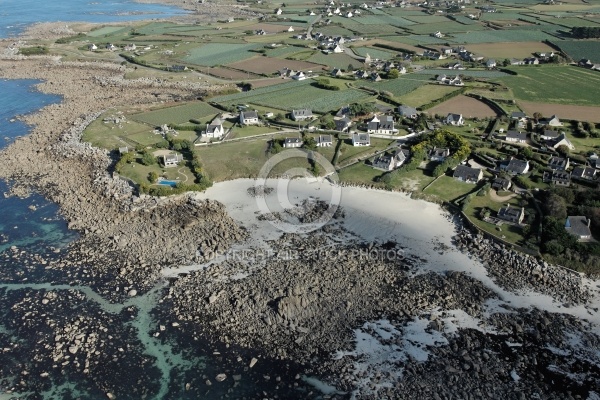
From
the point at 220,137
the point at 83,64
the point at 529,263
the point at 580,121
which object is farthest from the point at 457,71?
the point at 83,64

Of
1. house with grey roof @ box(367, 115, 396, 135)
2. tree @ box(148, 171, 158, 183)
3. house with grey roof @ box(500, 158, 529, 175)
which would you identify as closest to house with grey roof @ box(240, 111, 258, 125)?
house with grey roof @ box(367, 115, 396, 135)

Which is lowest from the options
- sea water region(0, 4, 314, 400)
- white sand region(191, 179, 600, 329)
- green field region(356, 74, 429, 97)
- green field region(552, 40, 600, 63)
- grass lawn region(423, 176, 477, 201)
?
sea water region(0, 4, 314, 400)

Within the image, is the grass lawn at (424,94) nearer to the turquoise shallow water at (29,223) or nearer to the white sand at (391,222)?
the white sand at (391,222)

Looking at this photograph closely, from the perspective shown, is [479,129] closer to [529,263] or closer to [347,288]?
[529,263]

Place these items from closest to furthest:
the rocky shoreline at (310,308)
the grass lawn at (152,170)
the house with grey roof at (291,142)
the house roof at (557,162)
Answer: the rocky shoreline at (310,308)
the grass lawn at (152,170)
the house roof at (557,162)
the house with grey roof at (291,142)

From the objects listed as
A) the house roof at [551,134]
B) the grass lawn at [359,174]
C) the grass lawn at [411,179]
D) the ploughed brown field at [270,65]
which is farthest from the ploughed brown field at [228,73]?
the house roof at [551,134]

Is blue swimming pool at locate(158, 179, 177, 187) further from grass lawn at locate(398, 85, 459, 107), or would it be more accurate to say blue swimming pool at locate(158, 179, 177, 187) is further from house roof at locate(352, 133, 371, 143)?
grass lawn at locate(398, 85, 459, 107)

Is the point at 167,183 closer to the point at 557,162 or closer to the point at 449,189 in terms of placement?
the point at 449,189
